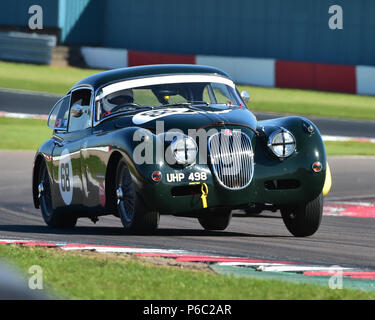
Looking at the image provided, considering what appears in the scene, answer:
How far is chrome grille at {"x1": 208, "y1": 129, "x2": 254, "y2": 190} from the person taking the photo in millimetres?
7969

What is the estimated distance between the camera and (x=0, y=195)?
46.5 ft

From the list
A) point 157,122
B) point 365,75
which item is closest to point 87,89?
point 157,122

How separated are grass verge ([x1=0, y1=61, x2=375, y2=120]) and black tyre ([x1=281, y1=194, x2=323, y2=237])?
1843 centimetres

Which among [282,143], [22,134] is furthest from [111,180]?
[22,134]

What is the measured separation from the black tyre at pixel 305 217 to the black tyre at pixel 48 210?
2544 millimetres

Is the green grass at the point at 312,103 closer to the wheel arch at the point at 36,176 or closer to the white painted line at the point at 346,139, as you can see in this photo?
the white painted line at the point at 346,139

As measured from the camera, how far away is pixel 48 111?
84.9 feet

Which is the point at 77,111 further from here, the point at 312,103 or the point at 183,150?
the point at 312,103

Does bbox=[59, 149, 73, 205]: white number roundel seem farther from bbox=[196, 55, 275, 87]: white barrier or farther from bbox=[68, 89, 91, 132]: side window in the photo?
bbox=[196, 55, 275, 87]: white barrier

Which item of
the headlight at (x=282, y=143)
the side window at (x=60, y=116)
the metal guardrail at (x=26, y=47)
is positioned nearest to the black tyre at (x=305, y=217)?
the headlight at (x=282, y=143)

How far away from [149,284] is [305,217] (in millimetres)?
3288

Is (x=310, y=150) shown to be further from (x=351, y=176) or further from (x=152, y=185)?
(x=351, y=176)
